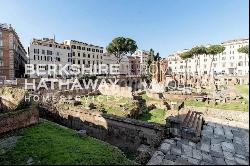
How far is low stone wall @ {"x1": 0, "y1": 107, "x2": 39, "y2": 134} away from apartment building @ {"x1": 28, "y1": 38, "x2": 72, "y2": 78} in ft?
112

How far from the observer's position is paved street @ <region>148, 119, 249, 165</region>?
9086mm

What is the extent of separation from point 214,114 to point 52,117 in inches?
550

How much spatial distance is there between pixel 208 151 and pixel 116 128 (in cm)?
682

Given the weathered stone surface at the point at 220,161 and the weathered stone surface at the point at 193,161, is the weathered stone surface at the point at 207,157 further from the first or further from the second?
the weathered stone surface at the point at 193,161

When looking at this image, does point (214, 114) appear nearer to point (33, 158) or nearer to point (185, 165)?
point (185, 165)

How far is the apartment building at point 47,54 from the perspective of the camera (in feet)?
165

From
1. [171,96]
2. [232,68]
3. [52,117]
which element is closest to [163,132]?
[52,117]

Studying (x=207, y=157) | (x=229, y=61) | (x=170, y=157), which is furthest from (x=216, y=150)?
(x=229, y=61)

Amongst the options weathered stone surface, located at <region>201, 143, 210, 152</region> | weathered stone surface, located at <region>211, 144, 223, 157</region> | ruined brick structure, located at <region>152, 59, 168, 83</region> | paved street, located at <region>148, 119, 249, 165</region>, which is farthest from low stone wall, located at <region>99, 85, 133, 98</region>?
weathered stone surface, located at <region>211, 144, 223, 157</region>

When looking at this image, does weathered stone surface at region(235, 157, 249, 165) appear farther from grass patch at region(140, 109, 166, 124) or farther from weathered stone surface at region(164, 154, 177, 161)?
grass patch at region(140, 109, 166, 124)

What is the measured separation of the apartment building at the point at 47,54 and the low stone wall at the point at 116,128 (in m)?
32.6

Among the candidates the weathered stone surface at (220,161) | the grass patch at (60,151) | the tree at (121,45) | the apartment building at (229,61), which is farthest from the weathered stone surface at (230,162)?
the apartment building at (229,61)

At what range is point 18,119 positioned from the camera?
591 inches

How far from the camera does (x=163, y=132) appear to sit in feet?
40.2
